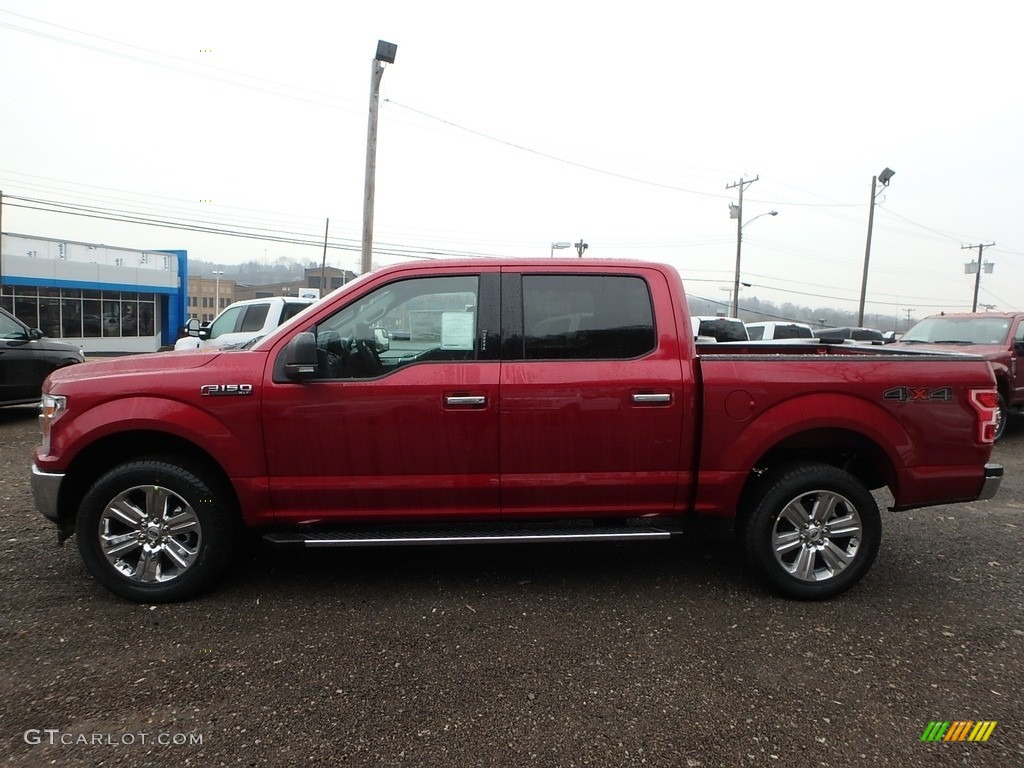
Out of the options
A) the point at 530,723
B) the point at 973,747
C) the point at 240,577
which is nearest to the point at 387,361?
the point at 240,577

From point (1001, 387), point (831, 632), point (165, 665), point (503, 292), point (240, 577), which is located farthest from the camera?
point (1001, 387)

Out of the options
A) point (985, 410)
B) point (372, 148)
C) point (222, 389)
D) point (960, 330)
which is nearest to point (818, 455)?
point (985, 410)

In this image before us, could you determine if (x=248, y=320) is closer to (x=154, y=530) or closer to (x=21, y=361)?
(x=21, y=361)

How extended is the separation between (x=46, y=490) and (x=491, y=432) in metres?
2.40

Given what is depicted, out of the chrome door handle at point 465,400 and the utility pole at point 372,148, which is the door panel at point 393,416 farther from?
the utility pole at point 372,148

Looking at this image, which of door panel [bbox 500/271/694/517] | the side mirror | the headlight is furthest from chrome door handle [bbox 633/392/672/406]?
the headlight

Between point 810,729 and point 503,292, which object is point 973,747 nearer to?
point 810,729

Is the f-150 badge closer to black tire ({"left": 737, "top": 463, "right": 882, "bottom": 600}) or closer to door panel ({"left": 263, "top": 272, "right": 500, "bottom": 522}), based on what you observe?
door panel ({"left": 263, "top": 272, "right": 500, "bottom": 522})

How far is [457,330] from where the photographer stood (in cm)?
379

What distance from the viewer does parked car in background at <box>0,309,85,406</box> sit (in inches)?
350

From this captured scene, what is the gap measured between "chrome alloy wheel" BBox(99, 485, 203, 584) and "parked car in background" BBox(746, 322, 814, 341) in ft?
64.1

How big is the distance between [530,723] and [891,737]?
4.63 feet

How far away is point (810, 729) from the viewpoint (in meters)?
2.67

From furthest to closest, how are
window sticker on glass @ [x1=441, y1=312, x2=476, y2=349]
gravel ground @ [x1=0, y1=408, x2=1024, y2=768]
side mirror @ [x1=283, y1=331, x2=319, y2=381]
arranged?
window sticker on glass @ [x1=441, y1=312, x2=476, y2=349], side mirror @ [x1=283, y1=331, x2=319, y2=381], gravel ground @ [x1=0, y1=408, x2=1024, y2=768]
